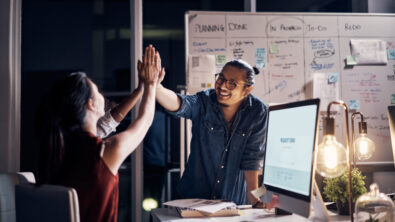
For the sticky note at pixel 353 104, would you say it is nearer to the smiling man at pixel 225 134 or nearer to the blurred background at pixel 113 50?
the blurred background at pixel 113 50

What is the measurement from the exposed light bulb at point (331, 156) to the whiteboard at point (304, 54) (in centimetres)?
182

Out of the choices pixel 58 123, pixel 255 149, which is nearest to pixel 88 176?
pixel 58 123

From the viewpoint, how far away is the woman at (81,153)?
133 centimetres

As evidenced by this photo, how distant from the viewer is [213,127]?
2295 mm

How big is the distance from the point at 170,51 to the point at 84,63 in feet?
4.68

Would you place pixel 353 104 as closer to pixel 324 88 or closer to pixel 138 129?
pixel 324 88

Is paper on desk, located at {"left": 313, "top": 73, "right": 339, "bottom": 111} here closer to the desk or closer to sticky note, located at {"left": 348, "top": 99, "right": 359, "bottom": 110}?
sticky note, located at {"left": 348, "top": 99, "right": 359, "bottom": 110}

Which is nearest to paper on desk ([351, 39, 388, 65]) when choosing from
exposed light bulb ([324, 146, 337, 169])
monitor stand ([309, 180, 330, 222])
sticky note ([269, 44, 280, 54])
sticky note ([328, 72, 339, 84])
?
sticky note ([328, 72, 339, 84])

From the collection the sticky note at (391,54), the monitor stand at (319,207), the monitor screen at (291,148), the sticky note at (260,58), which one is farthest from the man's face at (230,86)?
the sticky note at (391,54)

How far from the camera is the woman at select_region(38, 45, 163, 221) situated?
4.38ft

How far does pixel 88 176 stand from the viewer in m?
1.33

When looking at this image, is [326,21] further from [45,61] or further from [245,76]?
[45,61]

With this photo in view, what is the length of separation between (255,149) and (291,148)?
619 mm

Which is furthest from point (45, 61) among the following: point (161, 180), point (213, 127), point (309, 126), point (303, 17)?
point (309, 126)
